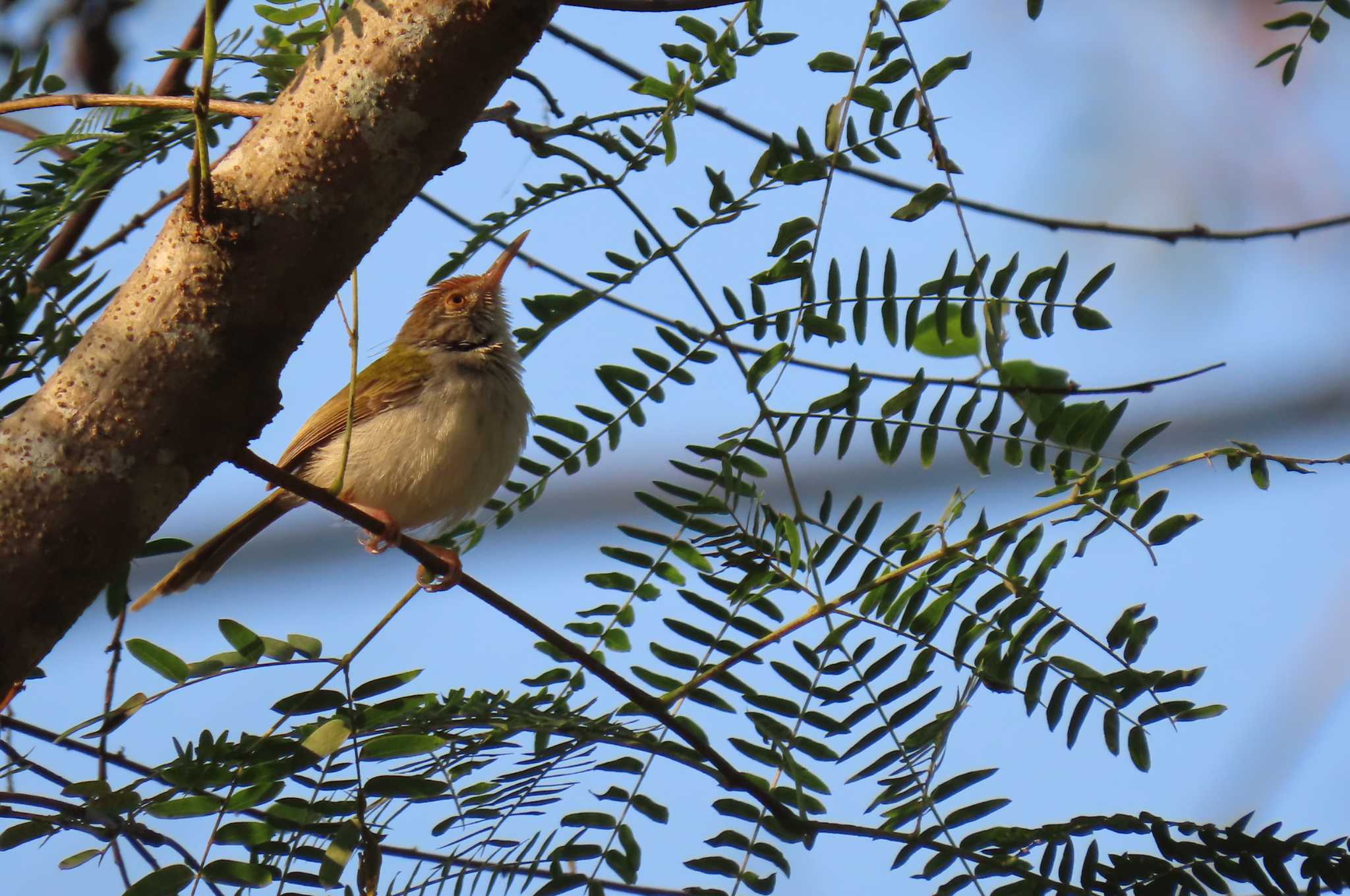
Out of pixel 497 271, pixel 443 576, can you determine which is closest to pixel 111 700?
pixel 443 576

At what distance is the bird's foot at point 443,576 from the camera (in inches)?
118

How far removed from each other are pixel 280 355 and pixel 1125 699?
1592 mm

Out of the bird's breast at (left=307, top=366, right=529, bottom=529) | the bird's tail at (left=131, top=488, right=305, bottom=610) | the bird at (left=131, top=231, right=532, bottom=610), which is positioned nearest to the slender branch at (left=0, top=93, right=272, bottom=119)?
the bird at (left=131, top=231, right=532, bottom=610)

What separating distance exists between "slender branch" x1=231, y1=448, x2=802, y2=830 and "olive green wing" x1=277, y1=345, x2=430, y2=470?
2.24 meters

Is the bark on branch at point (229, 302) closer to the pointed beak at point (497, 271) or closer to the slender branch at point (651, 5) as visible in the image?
the slender branch at point (651, 5)

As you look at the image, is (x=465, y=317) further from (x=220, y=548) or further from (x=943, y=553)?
(x=943, y=553)

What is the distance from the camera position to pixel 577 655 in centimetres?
244

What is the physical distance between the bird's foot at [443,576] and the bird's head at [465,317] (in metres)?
1.63

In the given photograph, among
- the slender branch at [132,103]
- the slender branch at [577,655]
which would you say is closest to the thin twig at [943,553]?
the slender branch at [577,655]

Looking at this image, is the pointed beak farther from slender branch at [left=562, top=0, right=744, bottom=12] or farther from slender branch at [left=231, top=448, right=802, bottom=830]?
slender branch at [left=231, top=448, right=802, bottom=830]

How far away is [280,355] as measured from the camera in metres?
2.18

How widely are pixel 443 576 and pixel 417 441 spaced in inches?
61.3

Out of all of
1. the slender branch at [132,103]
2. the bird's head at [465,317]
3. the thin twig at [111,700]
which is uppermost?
the bird's head at [465,317]

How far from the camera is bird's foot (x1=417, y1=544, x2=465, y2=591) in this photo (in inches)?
118
